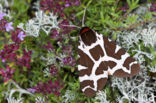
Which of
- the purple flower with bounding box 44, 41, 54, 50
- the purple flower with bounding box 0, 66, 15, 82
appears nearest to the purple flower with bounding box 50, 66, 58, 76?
the purple flower with bounding box 44, 41, 54, 50

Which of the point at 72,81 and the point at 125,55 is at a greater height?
the point at 125,55

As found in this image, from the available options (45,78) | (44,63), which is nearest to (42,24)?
(44,63)

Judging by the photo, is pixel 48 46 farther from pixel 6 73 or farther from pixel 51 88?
pixel 6 73

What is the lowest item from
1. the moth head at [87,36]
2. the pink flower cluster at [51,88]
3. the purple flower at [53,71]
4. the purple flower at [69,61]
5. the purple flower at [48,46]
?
the pink flower cluster at [51,88]

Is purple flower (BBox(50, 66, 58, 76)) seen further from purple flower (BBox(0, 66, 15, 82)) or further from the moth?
purple flower (BBox(0, 66, 15, 82))

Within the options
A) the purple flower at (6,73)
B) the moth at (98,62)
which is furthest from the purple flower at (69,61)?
the purple flower at (6,73)

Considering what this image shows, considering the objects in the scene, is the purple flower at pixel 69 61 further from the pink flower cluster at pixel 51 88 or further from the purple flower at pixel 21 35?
the purple flower at pixel 21 35

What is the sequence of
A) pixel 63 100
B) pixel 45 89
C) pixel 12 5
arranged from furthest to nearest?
pixel 12 5 → pixel 63 100 → pixel 45 89

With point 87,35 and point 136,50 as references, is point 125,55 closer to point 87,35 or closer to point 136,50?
point 136,50
